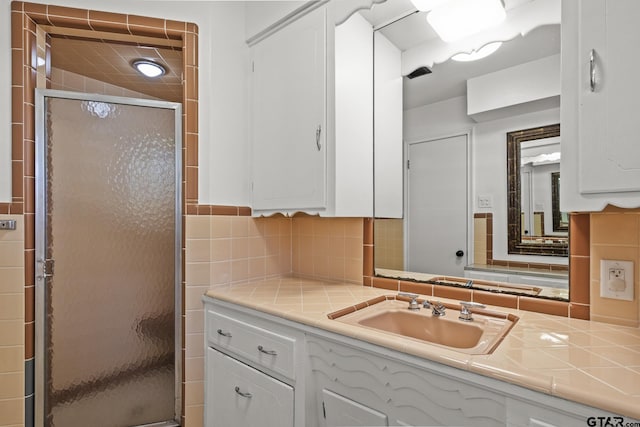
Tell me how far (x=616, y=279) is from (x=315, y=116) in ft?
4.01

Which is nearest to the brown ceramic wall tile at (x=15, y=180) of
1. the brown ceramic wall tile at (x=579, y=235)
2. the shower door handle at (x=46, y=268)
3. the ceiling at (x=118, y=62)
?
the shower door handle at (x=46, y=268)

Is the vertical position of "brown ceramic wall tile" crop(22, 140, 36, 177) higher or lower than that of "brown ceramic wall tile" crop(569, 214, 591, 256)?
higher

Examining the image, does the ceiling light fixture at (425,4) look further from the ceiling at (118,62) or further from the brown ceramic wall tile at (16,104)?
the brown ceramic wall tile at (16,104)

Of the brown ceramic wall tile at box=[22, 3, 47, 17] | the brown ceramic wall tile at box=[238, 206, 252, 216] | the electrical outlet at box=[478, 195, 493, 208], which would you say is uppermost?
the brown ceramic wall tile at box=[22, 3, 47, 17]

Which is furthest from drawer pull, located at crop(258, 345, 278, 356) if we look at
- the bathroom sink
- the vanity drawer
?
the bathroom sink

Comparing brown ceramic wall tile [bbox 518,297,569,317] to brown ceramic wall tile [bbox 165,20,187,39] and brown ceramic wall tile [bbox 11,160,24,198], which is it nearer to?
brown ceramic wall tile [bbox 165,20,187,39]

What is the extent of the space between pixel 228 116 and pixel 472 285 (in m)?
1.42

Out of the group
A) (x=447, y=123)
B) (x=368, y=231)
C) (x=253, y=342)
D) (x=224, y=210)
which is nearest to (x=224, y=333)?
(x=253, y=342)

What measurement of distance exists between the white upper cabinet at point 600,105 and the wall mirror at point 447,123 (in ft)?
1.00

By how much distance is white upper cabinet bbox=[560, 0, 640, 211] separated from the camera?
778mm

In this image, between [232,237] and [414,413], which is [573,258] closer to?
[414,413]

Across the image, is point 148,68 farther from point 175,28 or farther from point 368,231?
point 368,231

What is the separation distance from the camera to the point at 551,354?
0.82 meters

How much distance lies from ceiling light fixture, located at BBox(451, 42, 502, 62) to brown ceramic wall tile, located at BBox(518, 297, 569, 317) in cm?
99
